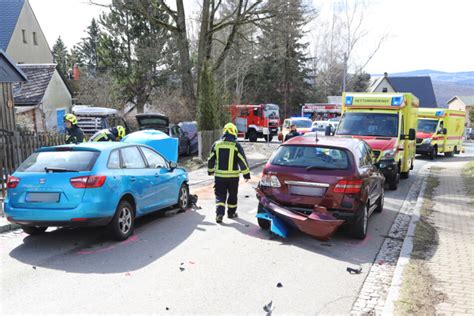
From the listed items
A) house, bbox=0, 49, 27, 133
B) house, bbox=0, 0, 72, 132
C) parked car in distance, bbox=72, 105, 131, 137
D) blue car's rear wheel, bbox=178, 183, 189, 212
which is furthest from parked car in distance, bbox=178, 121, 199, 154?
blue car's rear wheel, bbox=178, 183, 189, 212

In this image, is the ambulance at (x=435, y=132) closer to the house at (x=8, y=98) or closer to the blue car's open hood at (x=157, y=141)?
the blue car's open hood at (x=157, y=141)

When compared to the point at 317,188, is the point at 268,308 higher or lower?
lower

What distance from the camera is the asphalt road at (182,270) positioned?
15.5 ft

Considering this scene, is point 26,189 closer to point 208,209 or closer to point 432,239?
point 208,209

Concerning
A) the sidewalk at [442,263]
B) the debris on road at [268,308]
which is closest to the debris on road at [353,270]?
the sidewalk at [442,263]

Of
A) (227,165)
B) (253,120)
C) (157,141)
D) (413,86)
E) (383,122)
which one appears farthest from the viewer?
(413,86)

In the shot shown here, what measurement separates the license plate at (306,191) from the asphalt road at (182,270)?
787mm

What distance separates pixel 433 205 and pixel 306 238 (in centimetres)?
473

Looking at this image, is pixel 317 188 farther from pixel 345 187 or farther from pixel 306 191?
pixel 345 187

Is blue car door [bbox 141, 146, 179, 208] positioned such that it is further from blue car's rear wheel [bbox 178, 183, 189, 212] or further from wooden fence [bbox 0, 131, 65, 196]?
wooden fence [bbox 0, 131, 65, 196]

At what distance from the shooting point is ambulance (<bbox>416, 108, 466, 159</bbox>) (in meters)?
23.6

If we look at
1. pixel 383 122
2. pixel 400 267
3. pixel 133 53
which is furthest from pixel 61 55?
pixel 400 267

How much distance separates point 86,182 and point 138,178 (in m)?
1.17

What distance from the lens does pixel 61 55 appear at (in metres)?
73.1
